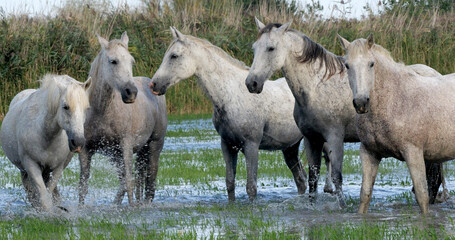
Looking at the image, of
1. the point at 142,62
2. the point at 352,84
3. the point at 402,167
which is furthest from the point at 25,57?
the point at 352,84

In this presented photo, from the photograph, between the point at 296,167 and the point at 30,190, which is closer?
the point at 30,190

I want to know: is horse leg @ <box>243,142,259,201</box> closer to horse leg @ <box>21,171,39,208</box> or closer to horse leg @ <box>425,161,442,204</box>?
horse leg @ <box>425,161,442,204</box>

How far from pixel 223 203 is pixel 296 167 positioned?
2.02 metres

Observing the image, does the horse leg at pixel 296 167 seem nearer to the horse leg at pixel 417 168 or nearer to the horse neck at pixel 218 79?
the horse neck at pixel 218 79

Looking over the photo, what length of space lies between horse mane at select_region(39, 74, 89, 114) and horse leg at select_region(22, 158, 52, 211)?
656mm

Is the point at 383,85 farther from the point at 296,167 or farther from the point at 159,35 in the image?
the point at 159,35

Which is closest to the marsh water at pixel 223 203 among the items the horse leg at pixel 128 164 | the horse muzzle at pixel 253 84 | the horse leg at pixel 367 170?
the horse leg at pixel 367 170

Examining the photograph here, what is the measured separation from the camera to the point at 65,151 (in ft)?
28.5

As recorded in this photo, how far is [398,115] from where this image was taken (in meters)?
7.79

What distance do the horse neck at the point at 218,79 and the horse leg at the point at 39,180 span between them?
2.51 meters

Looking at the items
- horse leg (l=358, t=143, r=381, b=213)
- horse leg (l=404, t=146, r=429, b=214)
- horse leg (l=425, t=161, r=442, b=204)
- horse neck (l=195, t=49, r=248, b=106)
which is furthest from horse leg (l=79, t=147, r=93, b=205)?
horse leg (l=425, t=161, r=442, b=204)

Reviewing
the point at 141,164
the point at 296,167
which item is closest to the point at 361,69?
the point at 296,167

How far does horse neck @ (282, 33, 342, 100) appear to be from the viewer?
9211mm

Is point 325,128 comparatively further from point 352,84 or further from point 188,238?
point 188,238
